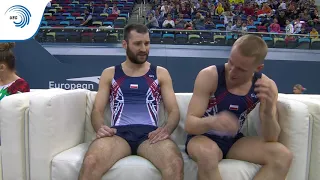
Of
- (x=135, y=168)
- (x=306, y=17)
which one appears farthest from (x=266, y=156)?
(x=306, y=17)

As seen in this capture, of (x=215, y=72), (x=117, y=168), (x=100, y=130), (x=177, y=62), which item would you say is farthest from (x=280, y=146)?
(x=177, y=62)

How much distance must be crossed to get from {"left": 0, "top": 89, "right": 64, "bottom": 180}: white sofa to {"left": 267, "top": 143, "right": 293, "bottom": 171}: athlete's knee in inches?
62.3

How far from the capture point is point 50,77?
7336 mm

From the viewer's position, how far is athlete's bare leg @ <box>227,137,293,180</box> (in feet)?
6.69

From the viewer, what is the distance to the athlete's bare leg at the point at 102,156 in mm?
2117

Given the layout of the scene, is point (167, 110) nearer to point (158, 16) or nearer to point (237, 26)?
point (237, 26)

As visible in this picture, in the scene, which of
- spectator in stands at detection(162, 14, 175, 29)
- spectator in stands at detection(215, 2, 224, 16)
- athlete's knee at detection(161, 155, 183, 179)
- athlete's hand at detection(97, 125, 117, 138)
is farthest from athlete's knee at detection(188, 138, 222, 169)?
spectator in stands at detection(215, 2, 224, 16)

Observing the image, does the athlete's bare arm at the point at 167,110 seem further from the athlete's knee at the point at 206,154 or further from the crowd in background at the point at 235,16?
the crowd in background at the point at 235,16

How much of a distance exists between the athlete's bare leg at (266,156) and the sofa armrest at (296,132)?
17 cm

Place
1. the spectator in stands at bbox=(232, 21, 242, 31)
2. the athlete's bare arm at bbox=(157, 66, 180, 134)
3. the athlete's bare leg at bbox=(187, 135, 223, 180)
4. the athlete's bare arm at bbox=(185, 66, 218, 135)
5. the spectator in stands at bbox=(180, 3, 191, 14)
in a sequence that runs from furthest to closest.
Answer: the spectator in stands at bbox=(180, 3, 191, 14)
the spectator in stands at bbox=(232, 21, 242, 31)
the athlete's bare arm at bbox=(157, 66, 180, 134)
the athlete's bare arm at bbox=(185, 66, 218, 135)
the athlete's bare leg at bbox=(187, 135, 223, 180)

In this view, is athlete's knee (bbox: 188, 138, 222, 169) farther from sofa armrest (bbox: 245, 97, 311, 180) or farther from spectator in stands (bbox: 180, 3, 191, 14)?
spectator in stands (bbox: 180, 3, 191, 14)
